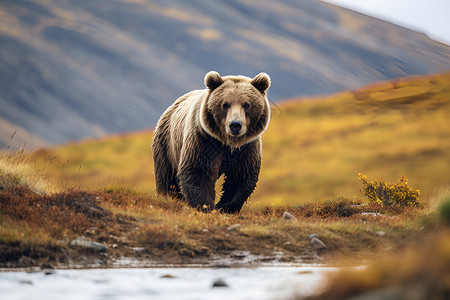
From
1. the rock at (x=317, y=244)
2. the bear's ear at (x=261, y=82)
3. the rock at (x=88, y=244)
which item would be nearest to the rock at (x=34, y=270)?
the rock at (x=88, y=244)

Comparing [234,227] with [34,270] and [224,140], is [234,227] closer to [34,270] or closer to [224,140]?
[224,140]

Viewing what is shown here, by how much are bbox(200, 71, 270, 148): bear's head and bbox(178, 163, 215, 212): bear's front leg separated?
2.41ft

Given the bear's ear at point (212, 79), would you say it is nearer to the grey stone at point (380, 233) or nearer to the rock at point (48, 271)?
the grey stone at point (380, 233)

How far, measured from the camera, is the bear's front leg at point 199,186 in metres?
10.7

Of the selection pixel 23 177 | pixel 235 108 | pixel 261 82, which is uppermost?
pixel 261 82

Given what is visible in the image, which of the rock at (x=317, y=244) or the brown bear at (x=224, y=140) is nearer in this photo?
the rock at (x=317, y=244)

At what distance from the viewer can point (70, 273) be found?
23.2ft

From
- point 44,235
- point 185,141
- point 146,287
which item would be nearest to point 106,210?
point 44,235

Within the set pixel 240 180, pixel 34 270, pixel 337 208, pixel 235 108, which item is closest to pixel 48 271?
pixel 34 270

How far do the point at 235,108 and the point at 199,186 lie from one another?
162 cm

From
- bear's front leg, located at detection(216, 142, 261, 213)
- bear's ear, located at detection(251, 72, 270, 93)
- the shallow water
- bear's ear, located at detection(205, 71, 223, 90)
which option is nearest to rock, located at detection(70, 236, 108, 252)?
the shallow water

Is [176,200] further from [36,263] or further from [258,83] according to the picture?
[36,263]

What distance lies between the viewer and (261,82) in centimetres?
1075

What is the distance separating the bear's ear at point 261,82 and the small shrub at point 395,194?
452cm
